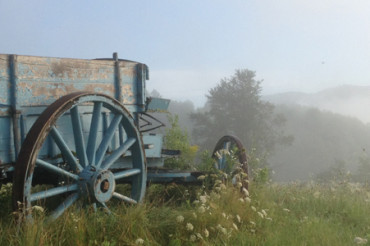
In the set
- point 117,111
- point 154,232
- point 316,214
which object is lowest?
point 316,214

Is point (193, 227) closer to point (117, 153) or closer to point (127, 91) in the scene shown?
point (117, 153)

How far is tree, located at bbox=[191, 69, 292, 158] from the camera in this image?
32344 millimetres

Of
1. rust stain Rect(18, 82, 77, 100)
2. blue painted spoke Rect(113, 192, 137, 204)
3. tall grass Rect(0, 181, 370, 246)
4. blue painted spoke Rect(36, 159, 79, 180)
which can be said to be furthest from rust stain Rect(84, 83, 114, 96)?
tall grass Rect(0, 181, 370, 246)

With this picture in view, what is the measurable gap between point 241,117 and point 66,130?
1154 inches

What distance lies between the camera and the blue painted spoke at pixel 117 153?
3.97 m

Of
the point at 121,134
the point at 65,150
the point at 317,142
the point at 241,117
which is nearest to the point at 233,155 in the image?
the point at 121,134

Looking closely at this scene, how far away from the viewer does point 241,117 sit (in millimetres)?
32781

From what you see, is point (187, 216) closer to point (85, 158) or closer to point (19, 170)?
point (85, 158)

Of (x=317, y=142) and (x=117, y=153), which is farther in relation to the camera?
(x=317, y=142)

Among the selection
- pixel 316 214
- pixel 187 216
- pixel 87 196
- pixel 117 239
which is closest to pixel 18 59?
pixel 87 196

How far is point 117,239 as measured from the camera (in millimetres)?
3184

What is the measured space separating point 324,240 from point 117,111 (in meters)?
2.25

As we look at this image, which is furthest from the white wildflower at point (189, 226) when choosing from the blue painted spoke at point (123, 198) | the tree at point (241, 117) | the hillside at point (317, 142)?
the hillside at point (317, 142)

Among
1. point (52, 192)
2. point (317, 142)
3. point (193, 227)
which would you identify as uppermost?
point (52, 192)
